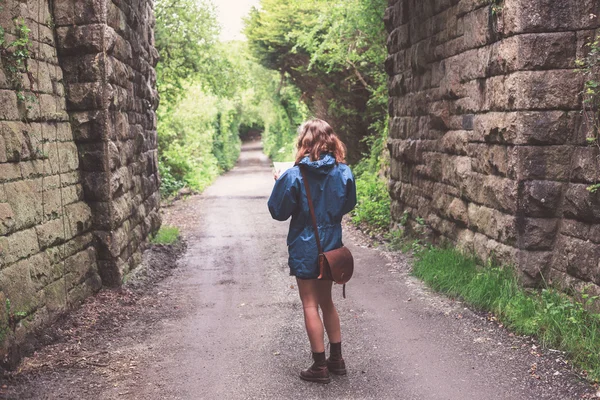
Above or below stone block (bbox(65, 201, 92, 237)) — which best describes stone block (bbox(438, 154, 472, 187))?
above

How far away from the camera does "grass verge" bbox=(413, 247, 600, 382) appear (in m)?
4.29

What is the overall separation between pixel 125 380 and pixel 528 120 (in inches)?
157

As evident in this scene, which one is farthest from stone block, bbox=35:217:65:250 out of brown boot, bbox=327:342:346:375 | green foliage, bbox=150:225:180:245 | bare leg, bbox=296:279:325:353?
green foliage, bbox=150:225:180:245

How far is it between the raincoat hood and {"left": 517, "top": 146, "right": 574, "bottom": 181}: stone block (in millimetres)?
2043

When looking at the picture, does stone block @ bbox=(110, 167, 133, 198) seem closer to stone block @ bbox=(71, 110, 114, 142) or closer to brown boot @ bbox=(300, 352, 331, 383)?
stone block @ bbox=(71, 110, 114, 142)

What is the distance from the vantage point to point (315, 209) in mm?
4160

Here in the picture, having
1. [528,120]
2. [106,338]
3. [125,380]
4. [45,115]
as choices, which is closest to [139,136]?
[45,115]

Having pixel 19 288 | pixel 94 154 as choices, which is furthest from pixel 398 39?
pixel 19 288

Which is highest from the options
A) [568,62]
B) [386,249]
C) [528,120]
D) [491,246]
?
[568,62]

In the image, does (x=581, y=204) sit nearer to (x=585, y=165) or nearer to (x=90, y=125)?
(x=585, y=165)

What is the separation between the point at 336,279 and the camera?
4059 millimetres

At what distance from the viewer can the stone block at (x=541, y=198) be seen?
516 cm

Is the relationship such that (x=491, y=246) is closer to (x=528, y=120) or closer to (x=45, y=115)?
(x=528, y=120)

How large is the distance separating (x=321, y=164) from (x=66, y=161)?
120 inches
